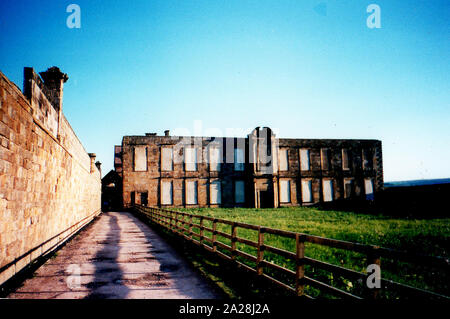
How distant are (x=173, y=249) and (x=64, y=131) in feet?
17.2

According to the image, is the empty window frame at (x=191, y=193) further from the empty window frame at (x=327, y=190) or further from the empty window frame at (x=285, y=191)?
the empty window frame at (x=327, y=190)

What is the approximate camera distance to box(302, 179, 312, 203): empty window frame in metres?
35.6

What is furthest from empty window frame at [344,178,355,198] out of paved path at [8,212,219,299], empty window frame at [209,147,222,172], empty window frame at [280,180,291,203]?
paved path at [8,212,219,299]

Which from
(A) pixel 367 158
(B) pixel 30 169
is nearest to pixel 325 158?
(A) pixel 367 158

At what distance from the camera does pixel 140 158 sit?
33.0m

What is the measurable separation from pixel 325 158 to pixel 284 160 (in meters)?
5.38

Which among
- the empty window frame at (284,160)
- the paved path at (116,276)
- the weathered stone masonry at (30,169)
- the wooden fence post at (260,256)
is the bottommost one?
the paved path at (116,276)

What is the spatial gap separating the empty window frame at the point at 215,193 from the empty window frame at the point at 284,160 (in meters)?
7.45

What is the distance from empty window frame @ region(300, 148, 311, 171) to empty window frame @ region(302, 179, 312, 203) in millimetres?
1432

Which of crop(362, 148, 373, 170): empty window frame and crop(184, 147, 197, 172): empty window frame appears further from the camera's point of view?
crop(362, 148, 373, 170): empty window frame

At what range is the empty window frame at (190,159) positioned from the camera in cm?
3397

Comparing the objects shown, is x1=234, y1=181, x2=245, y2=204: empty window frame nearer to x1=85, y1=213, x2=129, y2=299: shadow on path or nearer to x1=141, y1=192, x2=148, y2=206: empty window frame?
x1=141, y1=192, x2=148, y2=206: empty window frame

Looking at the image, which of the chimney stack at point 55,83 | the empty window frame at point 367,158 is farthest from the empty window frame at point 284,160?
the chimney stack at point 55,83

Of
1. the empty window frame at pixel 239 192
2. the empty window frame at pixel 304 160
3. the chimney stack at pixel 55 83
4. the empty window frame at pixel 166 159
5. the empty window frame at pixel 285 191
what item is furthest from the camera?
the empty window frame at pixel 304 160
